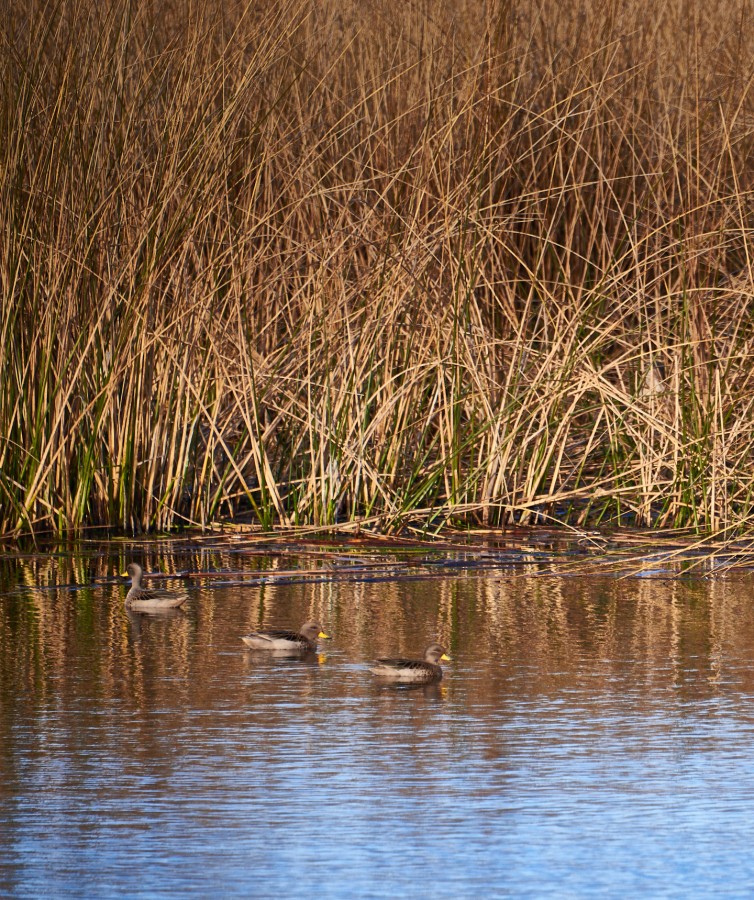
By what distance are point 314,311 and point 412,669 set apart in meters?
3.55

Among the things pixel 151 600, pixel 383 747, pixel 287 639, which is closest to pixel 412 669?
pixel 287 639

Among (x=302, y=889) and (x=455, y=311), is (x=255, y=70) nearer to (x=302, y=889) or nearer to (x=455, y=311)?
(x=455, y=311)

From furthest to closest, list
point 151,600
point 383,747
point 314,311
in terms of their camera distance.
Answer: point 314,311, point 151,600, point 383,747

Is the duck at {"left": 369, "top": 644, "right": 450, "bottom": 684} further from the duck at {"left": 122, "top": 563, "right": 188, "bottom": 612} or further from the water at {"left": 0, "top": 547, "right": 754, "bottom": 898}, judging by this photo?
the duck at {"left": 122, "top": 563, "right": 188, "bottom": 612}

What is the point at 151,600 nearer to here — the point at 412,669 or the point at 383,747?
the point at 412,669

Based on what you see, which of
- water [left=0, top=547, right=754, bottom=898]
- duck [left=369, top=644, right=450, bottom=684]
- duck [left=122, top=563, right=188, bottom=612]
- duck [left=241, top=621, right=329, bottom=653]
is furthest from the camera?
duck [left=122, top=563, right=188, bottom=612]

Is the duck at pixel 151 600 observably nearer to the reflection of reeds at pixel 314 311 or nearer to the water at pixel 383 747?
the water at pixel 383 747

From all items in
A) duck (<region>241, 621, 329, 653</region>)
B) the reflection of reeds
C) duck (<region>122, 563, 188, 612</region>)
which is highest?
the reflection of reeds

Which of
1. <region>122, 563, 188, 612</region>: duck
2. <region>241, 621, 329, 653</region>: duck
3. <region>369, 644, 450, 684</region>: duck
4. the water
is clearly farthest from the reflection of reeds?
<region>369, 644, 450, 684</region>: duck

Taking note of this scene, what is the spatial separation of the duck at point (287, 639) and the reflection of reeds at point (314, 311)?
2.30 meters

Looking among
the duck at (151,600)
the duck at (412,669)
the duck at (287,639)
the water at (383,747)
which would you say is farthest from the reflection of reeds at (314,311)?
the duck at (412,669)

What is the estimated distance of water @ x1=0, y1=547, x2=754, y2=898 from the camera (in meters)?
3.72

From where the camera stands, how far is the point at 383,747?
466cm

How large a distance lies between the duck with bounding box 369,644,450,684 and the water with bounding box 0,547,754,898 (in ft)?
0.19
